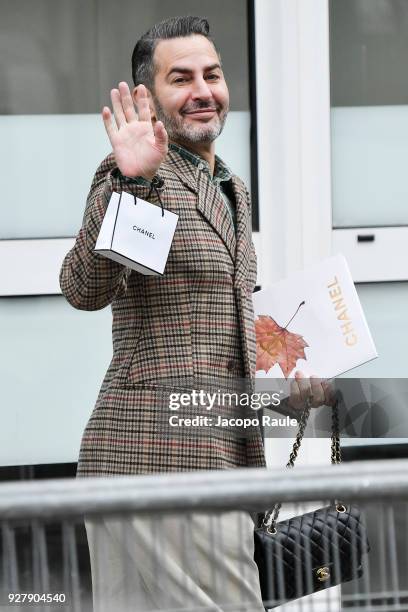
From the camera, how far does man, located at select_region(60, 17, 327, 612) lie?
2797 millimetres

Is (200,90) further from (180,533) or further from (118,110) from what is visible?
(180,533)

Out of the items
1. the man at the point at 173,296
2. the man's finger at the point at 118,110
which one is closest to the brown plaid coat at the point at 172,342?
the man at the point at 173,296

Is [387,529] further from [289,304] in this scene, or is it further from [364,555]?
[289,304]

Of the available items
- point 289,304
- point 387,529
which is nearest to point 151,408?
point 289,304

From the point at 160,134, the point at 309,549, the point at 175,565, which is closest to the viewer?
the point at 175,565

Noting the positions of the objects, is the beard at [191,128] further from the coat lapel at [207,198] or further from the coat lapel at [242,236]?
the coat lapel at [242,236]

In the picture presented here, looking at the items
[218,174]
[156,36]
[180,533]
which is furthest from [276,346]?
[156,36]

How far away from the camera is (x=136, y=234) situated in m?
2.76

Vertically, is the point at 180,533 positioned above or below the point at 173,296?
below

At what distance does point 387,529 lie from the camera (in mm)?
→ 2406

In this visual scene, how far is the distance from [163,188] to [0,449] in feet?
6.42

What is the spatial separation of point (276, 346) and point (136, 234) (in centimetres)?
55

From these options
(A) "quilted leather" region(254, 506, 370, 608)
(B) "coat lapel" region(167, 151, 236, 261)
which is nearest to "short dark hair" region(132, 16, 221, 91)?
(B) "coat lapel" region(167, 151, 236, 261)

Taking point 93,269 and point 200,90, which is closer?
point 93,269
